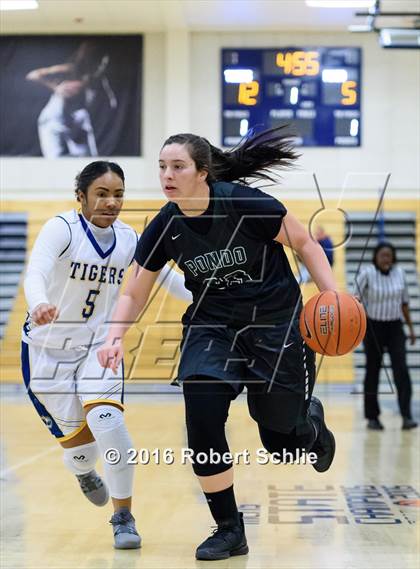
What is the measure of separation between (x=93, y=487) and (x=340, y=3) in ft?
22.9

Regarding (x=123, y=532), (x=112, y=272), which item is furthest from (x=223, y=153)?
(x=123, y=532)

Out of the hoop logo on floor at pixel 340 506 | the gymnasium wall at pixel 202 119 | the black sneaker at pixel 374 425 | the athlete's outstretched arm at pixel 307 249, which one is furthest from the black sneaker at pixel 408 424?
the athlete's outstretched arm at pixel 307 249

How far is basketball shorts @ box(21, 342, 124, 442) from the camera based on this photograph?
402 centimetres

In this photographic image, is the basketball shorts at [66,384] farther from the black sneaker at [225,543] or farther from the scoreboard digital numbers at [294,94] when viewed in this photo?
the scoreboard digital numbers at [294,94]

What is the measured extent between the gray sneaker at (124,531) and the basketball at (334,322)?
3.65 ft

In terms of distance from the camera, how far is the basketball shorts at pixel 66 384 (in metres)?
4.02

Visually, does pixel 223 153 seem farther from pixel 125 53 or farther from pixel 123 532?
pixel 125 53

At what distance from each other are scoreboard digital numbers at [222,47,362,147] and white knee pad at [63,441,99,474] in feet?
15.8

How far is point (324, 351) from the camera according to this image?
3.47 meters

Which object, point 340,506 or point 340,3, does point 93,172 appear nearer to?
point 340,506

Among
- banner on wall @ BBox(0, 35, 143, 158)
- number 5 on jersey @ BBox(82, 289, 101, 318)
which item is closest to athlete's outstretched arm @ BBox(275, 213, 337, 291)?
number 5 on jersey @ BBox(82, 289, 101, 318)

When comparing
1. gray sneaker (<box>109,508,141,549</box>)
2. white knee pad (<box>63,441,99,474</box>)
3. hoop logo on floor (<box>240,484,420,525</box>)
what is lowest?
hoop logo on floor (<box>240,484,420,525</box>)

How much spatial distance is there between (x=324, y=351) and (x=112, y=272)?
104 centimetres

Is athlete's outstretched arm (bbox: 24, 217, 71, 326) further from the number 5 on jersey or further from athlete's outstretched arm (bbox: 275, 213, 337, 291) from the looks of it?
athlete's outstretched arm (bbox: 275, 213, 337, 291)
